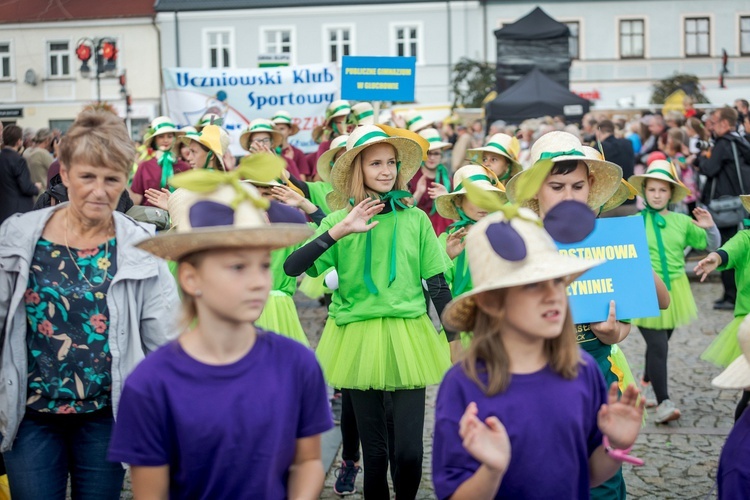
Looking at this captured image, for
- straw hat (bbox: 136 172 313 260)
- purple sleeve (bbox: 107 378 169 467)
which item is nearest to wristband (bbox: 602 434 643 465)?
straw hat (bbox: 136 172 313 260)

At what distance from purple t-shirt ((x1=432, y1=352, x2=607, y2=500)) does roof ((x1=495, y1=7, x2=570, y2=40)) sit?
20032 mm

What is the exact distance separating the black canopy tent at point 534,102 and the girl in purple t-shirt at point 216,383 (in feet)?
59.9

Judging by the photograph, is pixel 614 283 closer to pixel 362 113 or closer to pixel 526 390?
pixel 526 390

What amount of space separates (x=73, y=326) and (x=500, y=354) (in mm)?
1625

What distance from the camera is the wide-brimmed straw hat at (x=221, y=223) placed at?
2.91 metres

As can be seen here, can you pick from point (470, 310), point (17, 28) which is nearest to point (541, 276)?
point (470, 310)

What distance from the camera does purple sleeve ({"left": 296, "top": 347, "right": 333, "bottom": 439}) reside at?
314cm

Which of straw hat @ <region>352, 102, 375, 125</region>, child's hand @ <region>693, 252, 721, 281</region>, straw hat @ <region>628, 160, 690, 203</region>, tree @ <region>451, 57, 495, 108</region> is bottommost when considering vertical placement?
child's hand @ <region>693, 252, 721, 281</region>

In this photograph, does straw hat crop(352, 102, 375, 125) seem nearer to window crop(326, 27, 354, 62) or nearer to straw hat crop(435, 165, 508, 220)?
straw hat crop(435, 165, 508, 220)

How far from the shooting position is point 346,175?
5566mm

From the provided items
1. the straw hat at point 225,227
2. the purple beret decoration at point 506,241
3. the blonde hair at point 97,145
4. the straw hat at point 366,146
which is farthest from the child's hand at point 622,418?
the straw hat at point 366,146

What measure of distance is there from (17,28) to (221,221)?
22.0 ft

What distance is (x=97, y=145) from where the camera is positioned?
3785 millimetres

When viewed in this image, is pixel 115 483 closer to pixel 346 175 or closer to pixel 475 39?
pixel 346 175
